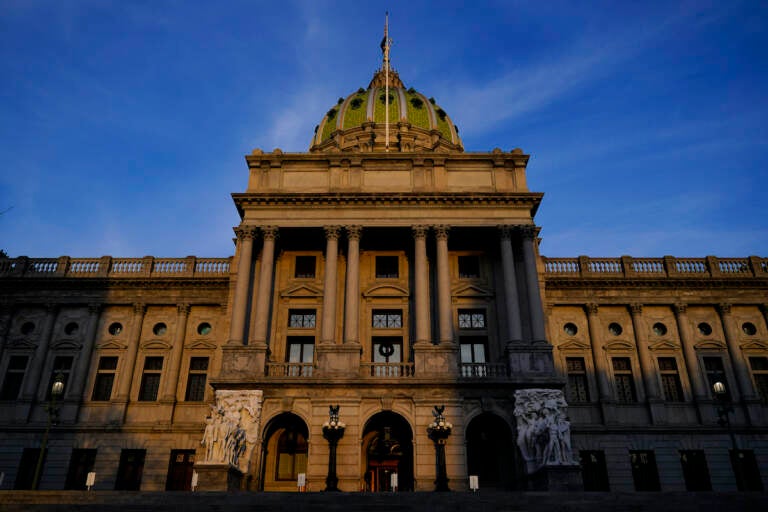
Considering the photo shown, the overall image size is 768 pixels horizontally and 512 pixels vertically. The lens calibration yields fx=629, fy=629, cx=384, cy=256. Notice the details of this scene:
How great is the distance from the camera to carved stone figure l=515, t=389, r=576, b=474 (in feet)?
94.7

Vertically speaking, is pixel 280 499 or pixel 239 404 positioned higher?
pixel 239 404

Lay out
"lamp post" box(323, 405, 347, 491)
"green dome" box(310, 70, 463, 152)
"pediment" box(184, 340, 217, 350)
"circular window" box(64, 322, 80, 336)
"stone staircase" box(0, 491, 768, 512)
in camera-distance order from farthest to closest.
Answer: "green dome" box(310, 70, 463, 152), "circular window" box(64, 322, 80, 336), "pediment" box(184, 340, 217, 350), "lamp post" box(323, 405, 347, 491), "stone staircase" box(0, 491, 768, 512)

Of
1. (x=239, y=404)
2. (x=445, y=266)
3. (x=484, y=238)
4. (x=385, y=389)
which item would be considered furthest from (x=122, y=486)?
(x=484, y=238)

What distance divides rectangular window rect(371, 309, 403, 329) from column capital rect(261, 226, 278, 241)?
7273 mm

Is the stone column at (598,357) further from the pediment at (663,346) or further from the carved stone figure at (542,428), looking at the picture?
the carved stone figure at (542,428)

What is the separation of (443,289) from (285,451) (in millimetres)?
12106

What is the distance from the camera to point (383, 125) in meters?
66.9

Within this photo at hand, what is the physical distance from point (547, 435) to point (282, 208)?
1917cm

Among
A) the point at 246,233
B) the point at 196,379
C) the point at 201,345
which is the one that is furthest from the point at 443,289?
the point at 196,379

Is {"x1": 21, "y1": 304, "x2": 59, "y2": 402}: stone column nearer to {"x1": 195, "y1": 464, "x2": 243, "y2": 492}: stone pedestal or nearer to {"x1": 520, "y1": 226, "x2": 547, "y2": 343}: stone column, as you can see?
{"x1": 195, "y1": 464, "x2": 243, "y2": 492}: stone pedestal

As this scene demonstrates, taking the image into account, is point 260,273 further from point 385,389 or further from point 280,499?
point 280,499

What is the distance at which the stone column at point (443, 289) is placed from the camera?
3353 centimetres

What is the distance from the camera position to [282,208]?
121ft

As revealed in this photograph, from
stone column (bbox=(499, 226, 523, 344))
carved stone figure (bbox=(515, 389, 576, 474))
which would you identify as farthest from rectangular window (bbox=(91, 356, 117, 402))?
carved stone figure (bbox=(515, 389, 576, 474))
